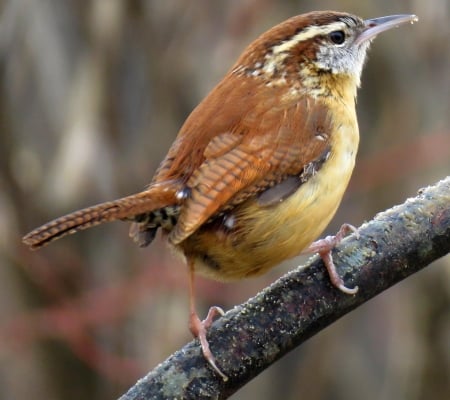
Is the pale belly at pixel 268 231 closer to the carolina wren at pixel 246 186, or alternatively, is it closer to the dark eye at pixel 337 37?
the carolina wren at pixel 246 186

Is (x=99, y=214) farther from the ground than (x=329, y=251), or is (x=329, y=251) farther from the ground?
(x=99, y=214)

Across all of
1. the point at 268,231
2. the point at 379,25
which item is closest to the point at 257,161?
the point at 268,231

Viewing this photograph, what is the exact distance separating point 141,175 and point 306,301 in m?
2.83

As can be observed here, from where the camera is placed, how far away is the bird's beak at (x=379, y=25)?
3.80 m

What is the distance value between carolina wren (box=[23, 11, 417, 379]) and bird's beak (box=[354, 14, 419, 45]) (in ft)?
1.25

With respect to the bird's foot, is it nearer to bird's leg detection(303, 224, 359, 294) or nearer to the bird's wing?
the bird's wing

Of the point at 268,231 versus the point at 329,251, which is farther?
the point at 268,231

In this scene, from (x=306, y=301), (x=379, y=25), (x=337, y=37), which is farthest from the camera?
(x=379, y=25)

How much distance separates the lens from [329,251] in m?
2.99

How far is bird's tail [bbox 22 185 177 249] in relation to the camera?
2.88m

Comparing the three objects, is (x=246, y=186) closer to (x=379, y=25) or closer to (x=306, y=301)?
(x=306, y=301)

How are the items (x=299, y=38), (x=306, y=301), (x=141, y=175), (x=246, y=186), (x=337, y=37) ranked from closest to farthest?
1. (x=306, y=301)
2. (x=246, y=186)
3. (x=299, y=38)
4. (x=337, y=37)
5. (x=141, y=175)

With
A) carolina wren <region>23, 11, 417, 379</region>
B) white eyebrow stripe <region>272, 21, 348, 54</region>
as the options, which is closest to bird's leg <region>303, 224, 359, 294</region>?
carolina wren <region>23, 11, 417, 379</region>

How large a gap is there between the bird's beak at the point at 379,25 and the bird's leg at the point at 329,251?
875 millimetres
